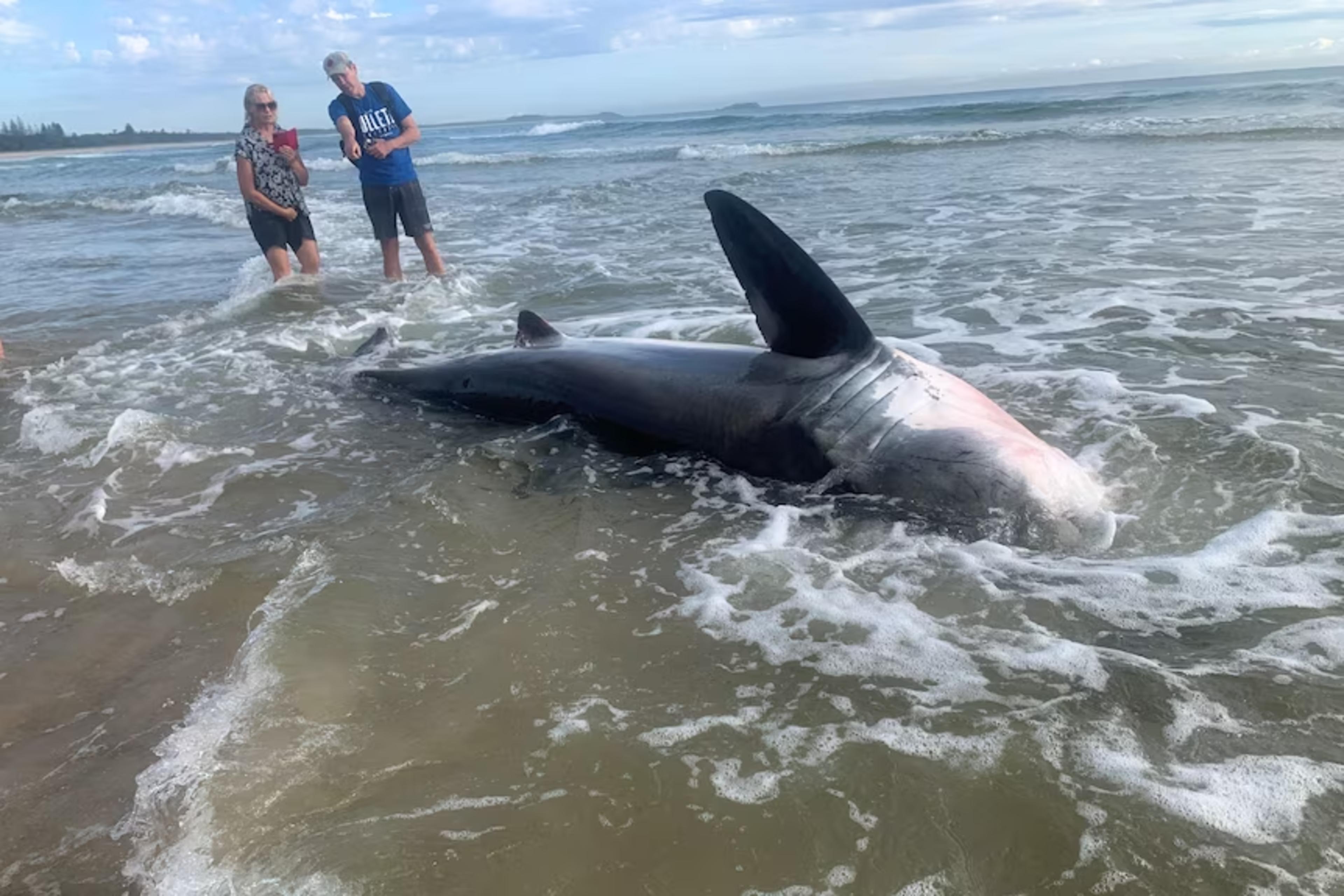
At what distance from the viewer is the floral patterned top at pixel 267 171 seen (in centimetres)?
829

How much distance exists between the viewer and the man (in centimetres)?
827

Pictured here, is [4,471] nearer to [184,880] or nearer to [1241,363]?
[184,880]

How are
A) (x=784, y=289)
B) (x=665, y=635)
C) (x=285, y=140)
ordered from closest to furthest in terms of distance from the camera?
(x=665, y=635) → (x=784, y=289) → (x=285, y=140)

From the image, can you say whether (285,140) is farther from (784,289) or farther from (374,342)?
(784,289)

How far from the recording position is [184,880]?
6.94 feet

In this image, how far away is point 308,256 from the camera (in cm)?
927

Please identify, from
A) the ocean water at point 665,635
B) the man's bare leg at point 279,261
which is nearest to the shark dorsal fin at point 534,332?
the ocean water at point 665,635

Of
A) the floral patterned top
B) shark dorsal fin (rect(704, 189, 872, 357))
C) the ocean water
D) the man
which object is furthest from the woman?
shark dorsal fin (rect(704, 189, 872, 357))

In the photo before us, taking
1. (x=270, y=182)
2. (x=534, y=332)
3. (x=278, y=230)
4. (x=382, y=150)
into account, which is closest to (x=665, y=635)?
(x=534, y=332)

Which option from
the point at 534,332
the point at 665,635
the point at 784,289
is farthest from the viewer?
the point at 534,332

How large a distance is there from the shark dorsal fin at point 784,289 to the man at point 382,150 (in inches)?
221

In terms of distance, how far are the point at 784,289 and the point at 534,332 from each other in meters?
1.94

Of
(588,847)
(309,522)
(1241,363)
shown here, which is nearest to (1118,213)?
(1241,363)

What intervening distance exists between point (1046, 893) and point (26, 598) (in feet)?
11.9
